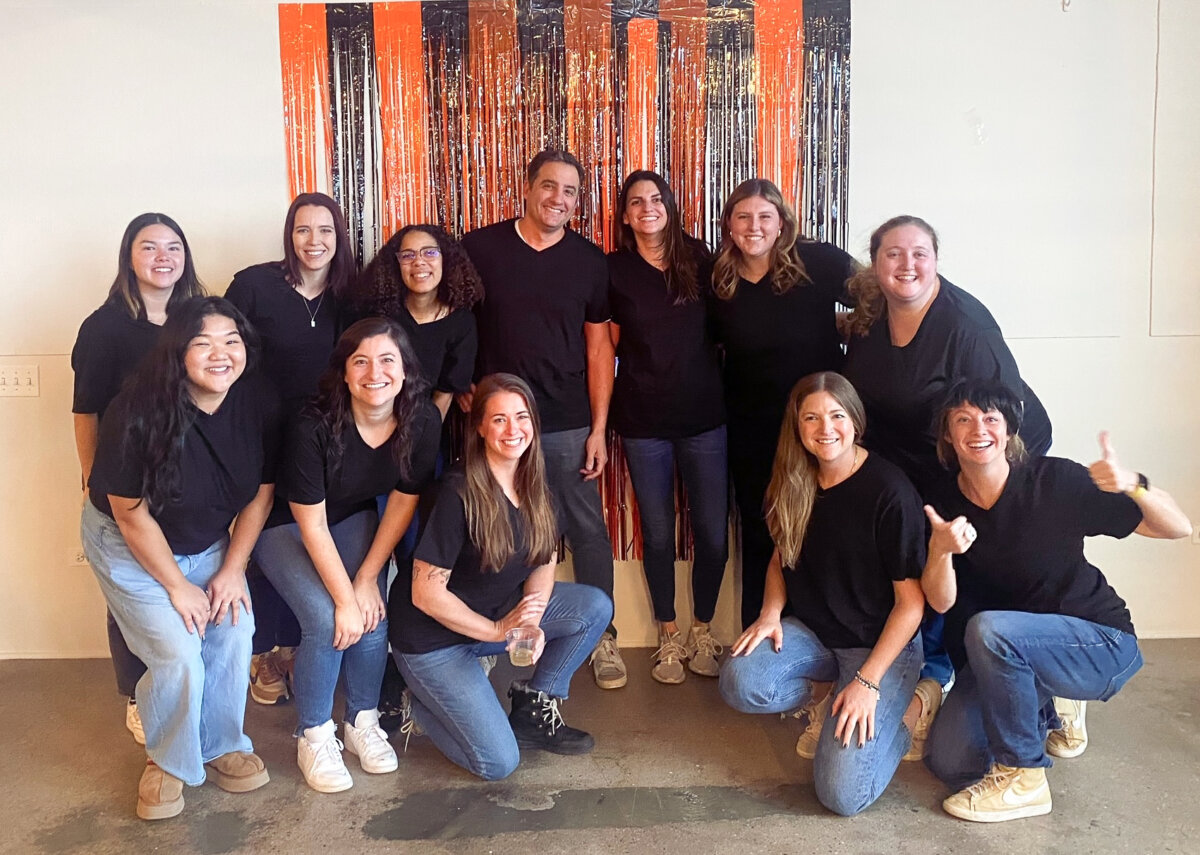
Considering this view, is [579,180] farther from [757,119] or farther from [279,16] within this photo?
[279,16]

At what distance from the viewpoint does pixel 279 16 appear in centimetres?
278

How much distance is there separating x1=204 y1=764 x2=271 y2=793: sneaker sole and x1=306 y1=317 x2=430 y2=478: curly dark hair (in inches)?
30.0

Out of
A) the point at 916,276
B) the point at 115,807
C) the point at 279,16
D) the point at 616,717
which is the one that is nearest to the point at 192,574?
the point at 115,807

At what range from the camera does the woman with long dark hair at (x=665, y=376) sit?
261cm

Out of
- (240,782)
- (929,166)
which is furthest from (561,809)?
(929,166)

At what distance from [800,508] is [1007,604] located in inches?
20.5

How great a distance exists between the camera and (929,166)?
9.27 ft

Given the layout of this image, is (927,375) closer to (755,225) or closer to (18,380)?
(755,225)

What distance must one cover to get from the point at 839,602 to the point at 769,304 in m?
0.85

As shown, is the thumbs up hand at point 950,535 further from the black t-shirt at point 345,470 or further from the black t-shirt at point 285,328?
the black t-shirt at point 285,328

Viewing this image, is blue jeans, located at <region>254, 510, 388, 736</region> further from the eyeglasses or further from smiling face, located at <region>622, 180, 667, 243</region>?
smiling face, located at <region>622, 180, 667, 243</region>

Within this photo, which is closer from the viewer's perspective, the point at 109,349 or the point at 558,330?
the point at 109,349

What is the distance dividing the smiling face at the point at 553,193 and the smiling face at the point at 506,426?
676mm

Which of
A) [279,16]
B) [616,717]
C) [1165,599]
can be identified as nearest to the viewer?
[616,717]
